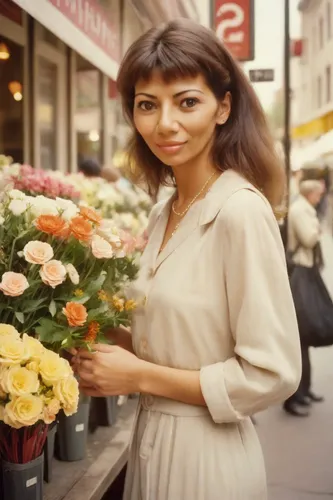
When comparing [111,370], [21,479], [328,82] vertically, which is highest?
[328,82]

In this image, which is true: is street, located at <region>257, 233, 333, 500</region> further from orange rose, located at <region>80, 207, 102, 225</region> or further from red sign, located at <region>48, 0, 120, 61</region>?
red sign, located at <region>48, 0, 120, 61</region>

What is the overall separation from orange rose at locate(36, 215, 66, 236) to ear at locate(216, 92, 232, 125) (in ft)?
1.55

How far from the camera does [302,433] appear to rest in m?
4.62

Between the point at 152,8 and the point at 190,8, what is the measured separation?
4350 mm

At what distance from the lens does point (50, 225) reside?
4.65 ft

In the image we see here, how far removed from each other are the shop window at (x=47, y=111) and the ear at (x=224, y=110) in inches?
185

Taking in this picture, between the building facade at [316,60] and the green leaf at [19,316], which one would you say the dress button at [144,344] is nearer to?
the green leaf at [19,316]

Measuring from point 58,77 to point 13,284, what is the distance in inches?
221

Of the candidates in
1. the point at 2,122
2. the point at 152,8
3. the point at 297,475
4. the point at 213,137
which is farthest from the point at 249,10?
the point at 213,137

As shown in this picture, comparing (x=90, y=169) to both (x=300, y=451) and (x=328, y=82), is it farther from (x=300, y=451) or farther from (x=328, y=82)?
(x=328, y=82)

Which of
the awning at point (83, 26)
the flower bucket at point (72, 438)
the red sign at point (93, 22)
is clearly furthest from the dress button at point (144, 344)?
the red sign at point (93, 22)

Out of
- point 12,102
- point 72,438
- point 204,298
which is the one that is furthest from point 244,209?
point 12,102

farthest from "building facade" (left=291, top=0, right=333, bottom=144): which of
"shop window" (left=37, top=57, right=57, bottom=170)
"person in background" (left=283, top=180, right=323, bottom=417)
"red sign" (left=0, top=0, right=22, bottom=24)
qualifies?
"red sign" (left=0, top=0, right=22, bottom=24)

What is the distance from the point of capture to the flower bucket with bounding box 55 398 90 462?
237 cm
